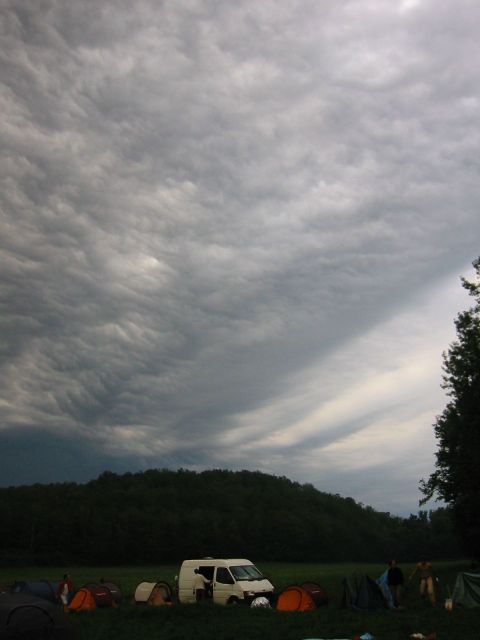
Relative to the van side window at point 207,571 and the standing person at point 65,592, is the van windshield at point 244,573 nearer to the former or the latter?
the van side window at point 207,571

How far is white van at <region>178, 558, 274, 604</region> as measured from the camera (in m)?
27.6

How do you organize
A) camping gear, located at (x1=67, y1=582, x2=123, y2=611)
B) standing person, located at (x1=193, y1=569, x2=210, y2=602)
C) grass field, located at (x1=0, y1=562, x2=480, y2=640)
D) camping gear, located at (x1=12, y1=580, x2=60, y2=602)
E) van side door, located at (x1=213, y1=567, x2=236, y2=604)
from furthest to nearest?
camping gear, located at (x1=12, y1=580, x2=60, y2=602)
standing person, located at (x1=193, y1=569, x2=210, y2=602)
camping gear, located at (x1=67, y1=582, x2=123, y2=611)
van side door, located at (x1=213, y1=567, x2=236, y2=604)
grass field, located at (x1=0, y1=562, x2=480, y2=640)

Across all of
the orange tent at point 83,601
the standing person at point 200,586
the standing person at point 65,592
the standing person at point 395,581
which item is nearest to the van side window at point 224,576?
the standing person at point 200,586

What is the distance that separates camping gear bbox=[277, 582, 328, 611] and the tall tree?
778 inches

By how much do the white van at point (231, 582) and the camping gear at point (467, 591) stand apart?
7.40 metres

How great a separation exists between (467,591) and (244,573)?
378 inches

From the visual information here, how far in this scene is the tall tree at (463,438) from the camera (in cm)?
4303

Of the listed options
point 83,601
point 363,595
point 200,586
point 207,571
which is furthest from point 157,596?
point 363,595

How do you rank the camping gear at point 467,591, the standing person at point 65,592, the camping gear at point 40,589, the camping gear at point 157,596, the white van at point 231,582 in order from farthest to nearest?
the camping gear at point 40,589 < the camping gear at point 157,596 < the standing person at point 65,592 < the white van at point 231,582 < the camping gear at point 467,591

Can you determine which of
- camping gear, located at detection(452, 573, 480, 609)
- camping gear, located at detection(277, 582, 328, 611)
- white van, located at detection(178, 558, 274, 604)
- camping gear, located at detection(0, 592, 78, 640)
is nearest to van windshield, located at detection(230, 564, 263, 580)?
white van, located at detection(178, 558, 274, 604)

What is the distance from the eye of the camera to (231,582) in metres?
28.2

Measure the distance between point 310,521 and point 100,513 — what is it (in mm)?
41319

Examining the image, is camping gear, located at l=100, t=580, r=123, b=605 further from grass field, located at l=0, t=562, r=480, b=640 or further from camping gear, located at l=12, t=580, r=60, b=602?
grass field, located at l=0, t=562, r=480, b=640

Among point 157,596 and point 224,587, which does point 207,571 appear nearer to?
point 224,587
